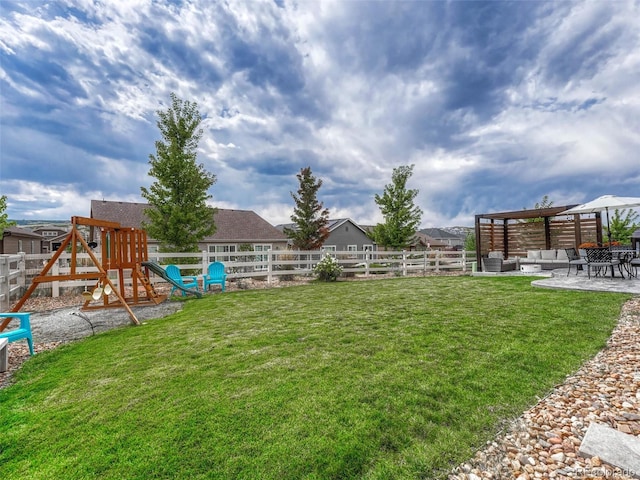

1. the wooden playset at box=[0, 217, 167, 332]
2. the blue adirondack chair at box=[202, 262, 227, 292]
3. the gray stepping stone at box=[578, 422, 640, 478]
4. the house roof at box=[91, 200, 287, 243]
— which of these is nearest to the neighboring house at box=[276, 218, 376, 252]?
the house roof at box=[91, 200, 287, 243]

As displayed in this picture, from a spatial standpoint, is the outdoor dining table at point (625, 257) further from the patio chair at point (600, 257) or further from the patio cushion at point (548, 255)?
the patio cushion at point (548, 255)

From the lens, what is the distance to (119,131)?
10.3 meters

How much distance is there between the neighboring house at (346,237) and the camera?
93.7 feet

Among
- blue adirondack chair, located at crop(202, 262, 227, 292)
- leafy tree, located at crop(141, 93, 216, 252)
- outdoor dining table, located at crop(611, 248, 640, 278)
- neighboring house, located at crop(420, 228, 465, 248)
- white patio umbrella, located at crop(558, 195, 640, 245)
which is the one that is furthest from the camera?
neighboring house, located at crop(420, 228, 465, 248)

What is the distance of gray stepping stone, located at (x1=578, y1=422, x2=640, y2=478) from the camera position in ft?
5.61

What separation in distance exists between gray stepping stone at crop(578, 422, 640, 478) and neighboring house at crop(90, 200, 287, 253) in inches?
718

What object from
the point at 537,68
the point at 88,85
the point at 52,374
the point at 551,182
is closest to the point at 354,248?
the point at 551,182

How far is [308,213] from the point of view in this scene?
16375mm

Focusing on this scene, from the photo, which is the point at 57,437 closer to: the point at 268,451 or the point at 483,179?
the point at 268,451

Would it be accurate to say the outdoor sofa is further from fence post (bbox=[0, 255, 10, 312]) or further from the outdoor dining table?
fence post (bbox=[0, 255, 10, 312])

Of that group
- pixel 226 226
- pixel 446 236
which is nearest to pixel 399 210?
pixel 226 226

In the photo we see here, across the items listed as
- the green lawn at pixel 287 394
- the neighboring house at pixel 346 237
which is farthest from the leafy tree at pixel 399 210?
the neighboring house at pixel 346 237

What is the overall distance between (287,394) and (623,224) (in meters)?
28.0

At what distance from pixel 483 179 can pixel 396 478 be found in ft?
55.9
